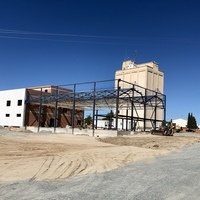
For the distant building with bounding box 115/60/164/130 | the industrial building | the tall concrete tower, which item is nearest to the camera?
the industrial building

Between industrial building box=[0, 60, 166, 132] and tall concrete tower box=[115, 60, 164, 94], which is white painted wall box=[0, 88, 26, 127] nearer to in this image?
industrial building box=[0, 60, 166, 132]

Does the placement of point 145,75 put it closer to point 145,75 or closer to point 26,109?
point 145,75

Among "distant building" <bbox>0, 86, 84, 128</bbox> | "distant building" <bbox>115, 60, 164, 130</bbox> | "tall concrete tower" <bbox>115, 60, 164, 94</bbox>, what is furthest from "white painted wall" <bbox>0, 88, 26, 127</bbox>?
→ "tall concrete tower" <bbox>115, 60, 164, 94</bbox>

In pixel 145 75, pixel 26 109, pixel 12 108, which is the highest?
pixel 145 75

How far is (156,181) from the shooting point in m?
9.27

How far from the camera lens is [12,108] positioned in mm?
54531

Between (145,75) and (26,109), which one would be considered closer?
(26,109)

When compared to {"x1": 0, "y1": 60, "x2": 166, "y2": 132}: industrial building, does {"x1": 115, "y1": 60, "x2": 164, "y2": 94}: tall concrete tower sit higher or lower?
higher

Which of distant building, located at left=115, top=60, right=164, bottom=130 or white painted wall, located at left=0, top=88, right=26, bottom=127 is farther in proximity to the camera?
distant building, located at left=115, top=60, right=164, bottom=130

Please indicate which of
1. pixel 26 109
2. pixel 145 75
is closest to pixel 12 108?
pixel 26 109

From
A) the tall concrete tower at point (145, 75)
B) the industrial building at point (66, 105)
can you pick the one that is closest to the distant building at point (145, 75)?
the tall concrete tower at point (145, 75)

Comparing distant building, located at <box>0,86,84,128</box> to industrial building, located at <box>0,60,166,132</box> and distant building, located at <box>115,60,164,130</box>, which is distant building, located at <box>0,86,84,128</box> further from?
distant building, located at <box>115,60,164,130</box>

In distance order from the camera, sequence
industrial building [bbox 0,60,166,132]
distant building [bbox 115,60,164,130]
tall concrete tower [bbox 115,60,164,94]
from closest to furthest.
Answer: industrial building [bbox 0,60,166,132]
distant building [bbox 115,60,164,130]
tall concrete tower [bbox 115,60,164,94]

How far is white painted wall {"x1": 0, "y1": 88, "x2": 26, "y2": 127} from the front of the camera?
53044mm
